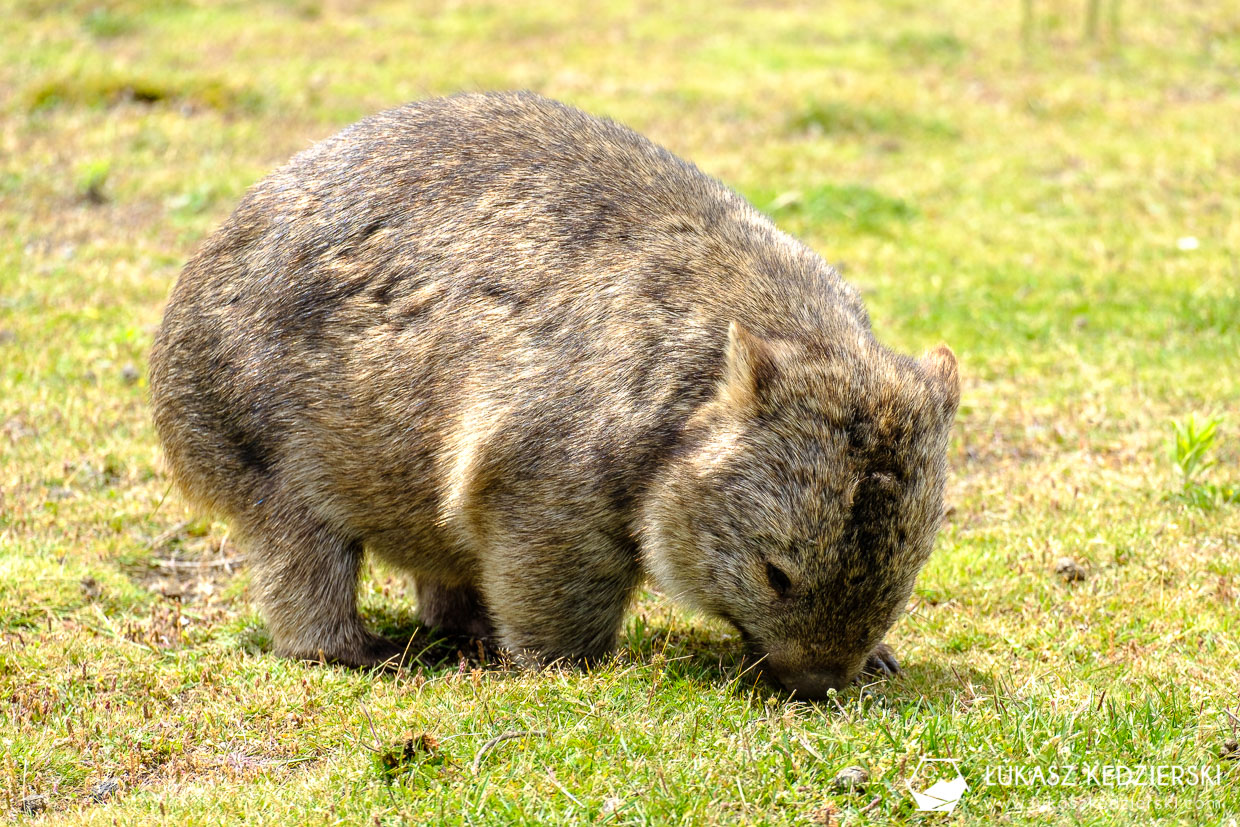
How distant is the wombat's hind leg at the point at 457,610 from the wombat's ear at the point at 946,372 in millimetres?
1754

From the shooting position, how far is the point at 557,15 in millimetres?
15156

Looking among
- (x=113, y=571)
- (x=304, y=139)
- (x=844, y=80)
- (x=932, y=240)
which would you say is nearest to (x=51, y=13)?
(x=304, y=139)

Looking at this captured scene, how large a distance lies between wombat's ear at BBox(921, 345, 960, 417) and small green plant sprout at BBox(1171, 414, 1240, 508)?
1744 mm

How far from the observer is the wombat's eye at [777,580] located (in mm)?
3662

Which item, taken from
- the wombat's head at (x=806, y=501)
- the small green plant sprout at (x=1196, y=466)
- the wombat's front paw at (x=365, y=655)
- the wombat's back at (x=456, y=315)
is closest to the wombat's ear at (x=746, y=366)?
the wombat's head at (x=806, y=501)

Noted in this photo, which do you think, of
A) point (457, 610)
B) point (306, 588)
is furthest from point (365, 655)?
point (457, 610)

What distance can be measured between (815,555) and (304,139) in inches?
317

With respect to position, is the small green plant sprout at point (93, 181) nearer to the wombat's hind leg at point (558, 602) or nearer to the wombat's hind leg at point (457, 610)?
the wombat's hind leg at point (457, 610)

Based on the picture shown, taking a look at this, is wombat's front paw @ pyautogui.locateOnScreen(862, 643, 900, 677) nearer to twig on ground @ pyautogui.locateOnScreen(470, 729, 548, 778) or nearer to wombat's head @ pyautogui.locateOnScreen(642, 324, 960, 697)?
wombat's head @ pyautogui.locateOnScreen(642, 324, 960, 697)

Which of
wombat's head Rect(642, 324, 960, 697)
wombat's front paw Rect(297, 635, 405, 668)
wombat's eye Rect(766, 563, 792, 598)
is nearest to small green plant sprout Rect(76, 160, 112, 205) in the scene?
wombat's front paw Rect(297, 635, 405, 668)

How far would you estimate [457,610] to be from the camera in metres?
4.74

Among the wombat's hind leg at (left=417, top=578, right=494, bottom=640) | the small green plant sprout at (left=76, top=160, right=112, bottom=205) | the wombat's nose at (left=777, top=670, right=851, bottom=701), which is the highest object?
the small green plant sprout at (left=76, top=160, right=112, bottom=205)

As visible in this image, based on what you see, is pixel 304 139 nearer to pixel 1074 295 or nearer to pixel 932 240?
pixel 932 240

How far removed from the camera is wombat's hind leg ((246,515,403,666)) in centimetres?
433
